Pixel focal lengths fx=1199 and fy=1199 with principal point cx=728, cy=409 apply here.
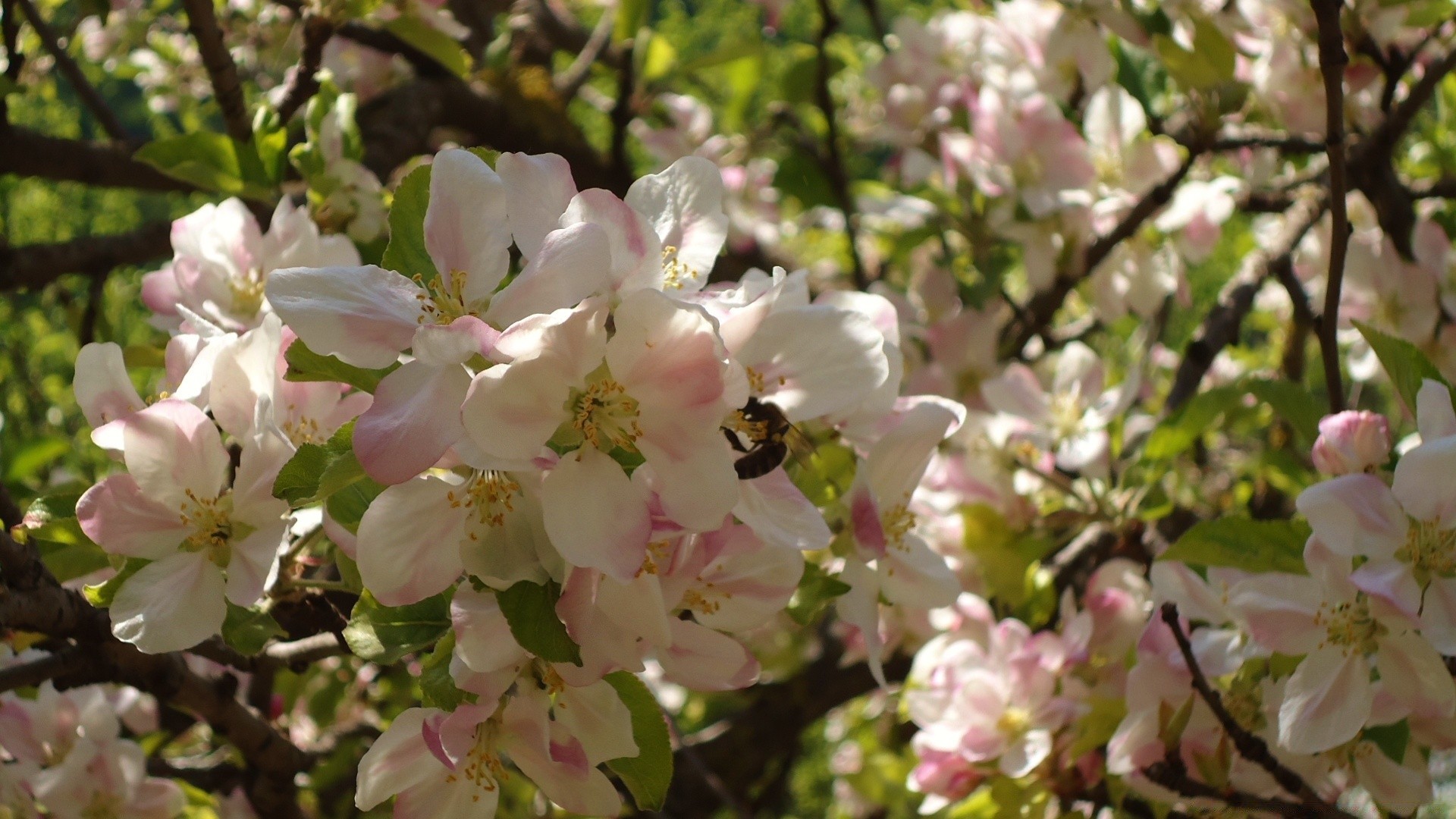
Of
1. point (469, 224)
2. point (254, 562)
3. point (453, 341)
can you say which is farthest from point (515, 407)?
point (254, 562)

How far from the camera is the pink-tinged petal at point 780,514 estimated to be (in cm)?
69

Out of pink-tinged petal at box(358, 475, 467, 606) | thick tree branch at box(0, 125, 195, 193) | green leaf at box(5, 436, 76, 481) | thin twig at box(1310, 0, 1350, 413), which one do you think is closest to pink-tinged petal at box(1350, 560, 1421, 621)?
thin twig at box(1310, 0, 1350, 413)

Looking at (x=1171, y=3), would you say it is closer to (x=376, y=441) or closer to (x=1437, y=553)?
(x=1437, y=553)

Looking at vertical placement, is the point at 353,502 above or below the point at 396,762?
above

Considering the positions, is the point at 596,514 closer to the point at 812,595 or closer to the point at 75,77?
the point at 812,595

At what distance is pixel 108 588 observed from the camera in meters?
0.78

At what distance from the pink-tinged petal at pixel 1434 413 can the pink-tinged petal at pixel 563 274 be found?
0.60 m

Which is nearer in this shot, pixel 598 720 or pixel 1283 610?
pixel 598 720

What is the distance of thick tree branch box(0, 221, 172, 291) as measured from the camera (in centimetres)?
149

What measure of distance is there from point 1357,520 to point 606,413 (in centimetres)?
54

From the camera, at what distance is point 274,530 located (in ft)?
2.49

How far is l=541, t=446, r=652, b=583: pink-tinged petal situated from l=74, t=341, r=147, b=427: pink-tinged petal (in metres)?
0.37

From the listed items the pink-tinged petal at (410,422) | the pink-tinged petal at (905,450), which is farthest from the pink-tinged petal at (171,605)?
the pink-tinged petal at (905,450)

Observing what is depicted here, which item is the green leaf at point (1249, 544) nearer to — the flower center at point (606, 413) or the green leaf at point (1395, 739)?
the green leaf at point (1395, 739)
